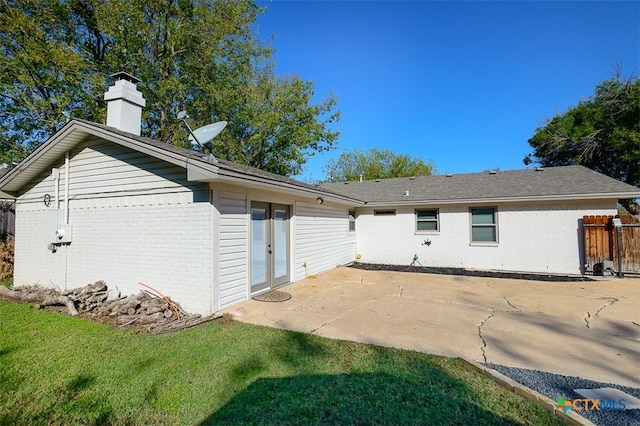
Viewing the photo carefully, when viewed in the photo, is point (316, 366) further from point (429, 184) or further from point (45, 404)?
point (429, 184)

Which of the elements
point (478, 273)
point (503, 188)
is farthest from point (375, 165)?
point (478, 273)

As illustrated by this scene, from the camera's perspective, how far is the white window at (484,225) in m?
10.7

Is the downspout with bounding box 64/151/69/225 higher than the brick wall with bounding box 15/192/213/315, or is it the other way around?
the downspout with bounding box 64/151/69/225

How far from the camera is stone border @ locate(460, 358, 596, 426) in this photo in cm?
245

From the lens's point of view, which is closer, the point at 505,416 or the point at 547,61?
the point at 505,416

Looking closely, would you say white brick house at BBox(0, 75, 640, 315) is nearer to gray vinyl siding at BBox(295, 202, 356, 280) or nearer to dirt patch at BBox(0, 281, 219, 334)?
gray vinyl siding at BBox(295, 202, 356, 280)

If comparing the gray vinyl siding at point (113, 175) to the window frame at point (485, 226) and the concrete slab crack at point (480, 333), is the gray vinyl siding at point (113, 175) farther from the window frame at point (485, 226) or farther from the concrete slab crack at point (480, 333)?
the window frame at point (485, 226)

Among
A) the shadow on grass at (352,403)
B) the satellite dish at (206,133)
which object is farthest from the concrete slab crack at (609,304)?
the satellite dish at (206,133)

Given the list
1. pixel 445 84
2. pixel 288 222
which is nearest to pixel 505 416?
pixel 288 222

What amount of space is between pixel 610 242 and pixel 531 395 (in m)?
9.38

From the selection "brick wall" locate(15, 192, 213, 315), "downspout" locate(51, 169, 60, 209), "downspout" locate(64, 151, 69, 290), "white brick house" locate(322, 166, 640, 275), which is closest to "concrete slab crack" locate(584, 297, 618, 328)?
"white brick house" locate(322, 166, 640, 275)

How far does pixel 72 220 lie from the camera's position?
23.6 ft

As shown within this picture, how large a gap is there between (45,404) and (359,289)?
6028mm

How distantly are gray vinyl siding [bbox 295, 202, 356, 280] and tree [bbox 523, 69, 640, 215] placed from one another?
17032mm
